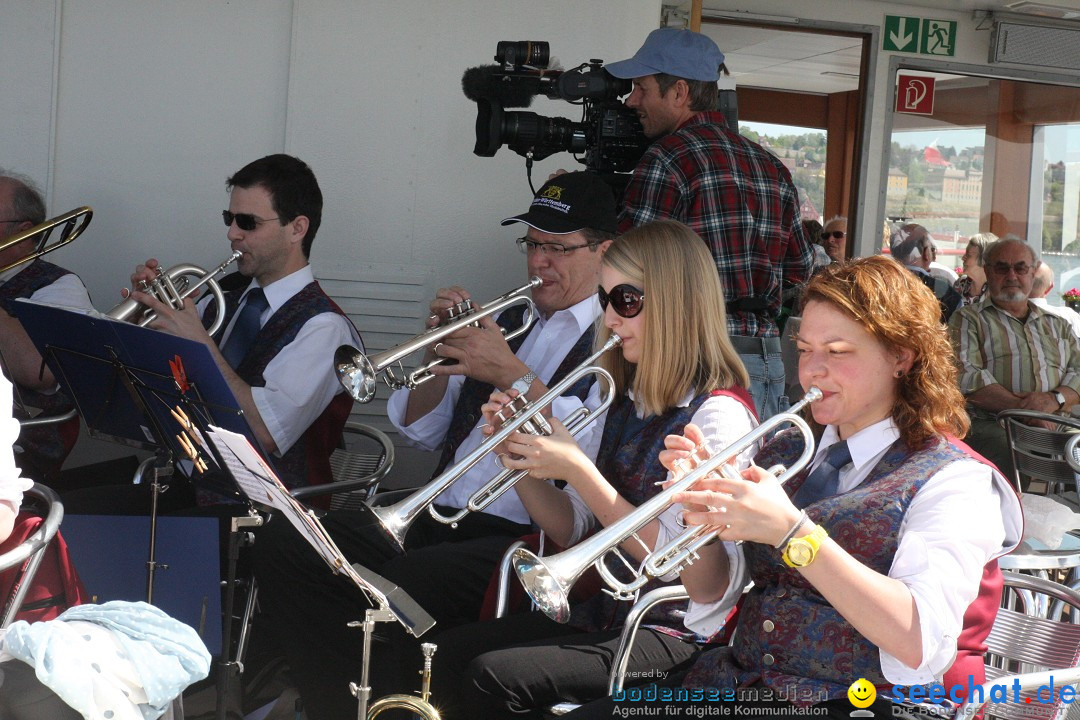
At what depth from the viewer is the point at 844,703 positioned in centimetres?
182

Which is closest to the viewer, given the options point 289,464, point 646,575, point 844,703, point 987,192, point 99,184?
point 844,703

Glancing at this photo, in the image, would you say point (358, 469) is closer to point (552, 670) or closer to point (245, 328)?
point (245, 328)

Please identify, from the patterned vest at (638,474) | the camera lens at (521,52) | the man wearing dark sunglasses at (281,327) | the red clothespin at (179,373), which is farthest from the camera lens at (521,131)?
the red clothespin at (179,373)

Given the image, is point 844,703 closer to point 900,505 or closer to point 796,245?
point 900,505

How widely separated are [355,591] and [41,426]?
1.30 m

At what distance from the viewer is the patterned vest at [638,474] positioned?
236cm

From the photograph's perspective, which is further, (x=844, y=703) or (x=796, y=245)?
(x=796, y=245)

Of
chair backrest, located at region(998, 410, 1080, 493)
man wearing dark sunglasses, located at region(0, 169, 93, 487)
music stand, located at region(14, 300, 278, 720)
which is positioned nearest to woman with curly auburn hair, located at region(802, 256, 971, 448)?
music stand, located at region(14, 300, 278, 720)

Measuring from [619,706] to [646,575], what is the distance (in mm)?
245

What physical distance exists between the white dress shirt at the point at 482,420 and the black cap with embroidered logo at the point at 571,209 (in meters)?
0.22

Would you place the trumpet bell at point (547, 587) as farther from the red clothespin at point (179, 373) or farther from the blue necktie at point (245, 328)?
the blue necktie at point (245, 328)

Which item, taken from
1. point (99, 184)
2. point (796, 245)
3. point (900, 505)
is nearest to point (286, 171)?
point (99, 184)

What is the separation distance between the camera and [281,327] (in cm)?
335

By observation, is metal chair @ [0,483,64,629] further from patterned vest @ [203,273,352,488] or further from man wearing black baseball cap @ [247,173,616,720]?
patterned vest @ [203,273,352,488]
